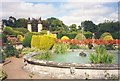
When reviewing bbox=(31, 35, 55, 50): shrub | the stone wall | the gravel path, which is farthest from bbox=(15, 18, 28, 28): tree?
the stone wall

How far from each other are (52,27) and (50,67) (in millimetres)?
36426

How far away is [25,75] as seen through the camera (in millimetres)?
9477

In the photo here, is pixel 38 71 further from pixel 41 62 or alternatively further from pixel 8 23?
pixel 8 23

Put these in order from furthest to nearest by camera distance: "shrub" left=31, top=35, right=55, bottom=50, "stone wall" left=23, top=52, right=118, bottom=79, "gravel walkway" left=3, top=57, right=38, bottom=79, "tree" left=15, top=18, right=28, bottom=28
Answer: "tree" left=15, top=18, right=28, bottom=28, "shrub" left=31, top=35, right=55, bottom=50, "gravel walkway" left=3, top=57, right=38, bottom=79, "stone wall" left=23, top=52, right=118, bottom=79

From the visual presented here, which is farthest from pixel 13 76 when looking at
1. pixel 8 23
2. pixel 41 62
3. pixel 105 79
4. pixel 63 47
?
pixel 8 23

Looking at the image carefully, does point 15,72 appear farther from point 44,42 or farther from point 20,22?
point 20,22

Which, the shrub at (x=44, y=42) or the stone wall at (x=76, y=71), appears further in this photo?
the shrub at (x=44, y=42)

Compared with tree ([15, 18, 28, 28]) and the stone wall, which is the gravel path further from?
tree ([15, 18, 28, 28])

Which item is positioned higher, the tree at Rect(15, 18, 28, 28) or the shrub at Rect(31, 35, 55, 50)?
the tree at Rect(15, 18, 28, 28)

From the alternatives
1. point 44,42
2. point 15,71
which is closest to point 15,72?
point 15,71

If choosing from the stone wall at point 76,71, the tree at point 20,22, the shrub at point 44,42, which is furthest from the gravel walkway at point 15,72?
the tree at point 20,22

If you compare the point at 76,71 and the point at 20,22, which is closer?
the point at 76,71

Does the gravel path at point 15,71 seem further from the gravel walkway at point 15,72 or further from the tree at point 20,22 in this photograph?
the tree at point 20,22

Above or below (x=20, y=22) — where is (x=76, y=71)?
below
